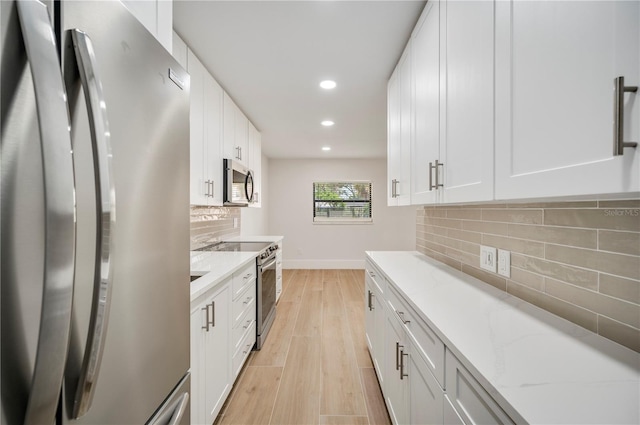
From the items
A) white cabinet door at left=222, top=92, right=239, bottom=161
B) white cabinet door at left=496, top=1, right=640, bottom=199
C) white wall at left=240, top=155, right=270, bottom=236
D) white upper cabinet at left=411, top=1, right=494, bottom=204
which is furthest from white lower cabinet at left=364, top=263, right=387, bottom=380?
white wall at left=240, top=155, right=270, bottom=236

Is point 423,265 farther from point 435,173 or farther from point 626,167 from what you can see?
point 626,167

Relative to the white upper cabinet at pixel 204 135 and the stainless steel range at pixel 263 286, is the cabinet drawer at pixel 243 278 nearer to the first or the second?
the stainless steel range at pixel 263 286

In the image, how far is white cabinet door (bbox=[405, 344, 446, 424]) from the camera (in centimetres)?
96

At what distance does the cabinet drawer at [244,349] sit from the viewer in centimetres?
211

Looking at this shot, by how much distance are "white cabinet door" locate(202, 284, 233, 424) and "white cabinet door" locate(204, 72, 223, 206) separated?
1021 mm

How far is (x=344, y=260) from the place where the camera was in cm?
652

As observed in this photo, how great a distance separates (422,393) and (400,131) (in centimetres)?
170

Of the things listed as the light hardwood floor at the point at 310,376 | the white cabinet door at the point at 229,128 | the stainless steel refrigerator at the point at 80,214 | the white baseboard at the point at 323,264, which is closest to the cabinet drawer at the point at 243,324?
the light hardwood floor at the point at 310,376

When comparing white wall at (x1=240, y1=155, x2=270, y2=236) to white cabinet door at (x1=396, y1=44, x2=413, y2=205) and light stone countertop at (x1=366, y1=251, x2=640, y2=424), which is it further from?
light stone countertop at (x1=366, y1=251, x2=640, y2=424)

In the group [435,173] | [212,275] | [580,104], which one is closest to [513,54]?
[580,104]

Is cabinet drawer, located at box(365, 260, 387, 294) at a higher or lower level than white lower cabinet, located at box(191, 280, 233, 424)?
higher

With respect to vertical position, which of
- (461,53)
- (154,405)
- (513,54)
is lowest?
(154,405)

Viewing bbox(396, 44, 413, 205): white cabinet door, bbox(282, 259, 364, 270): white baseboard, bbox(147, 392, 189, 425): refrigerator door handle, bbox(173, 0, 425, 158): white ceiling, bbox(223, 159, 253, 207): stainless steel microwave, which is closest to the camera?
bbox(147, 392, 189, 425): refrigerator door handle

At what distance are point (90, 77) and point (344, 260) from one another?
6201mm
